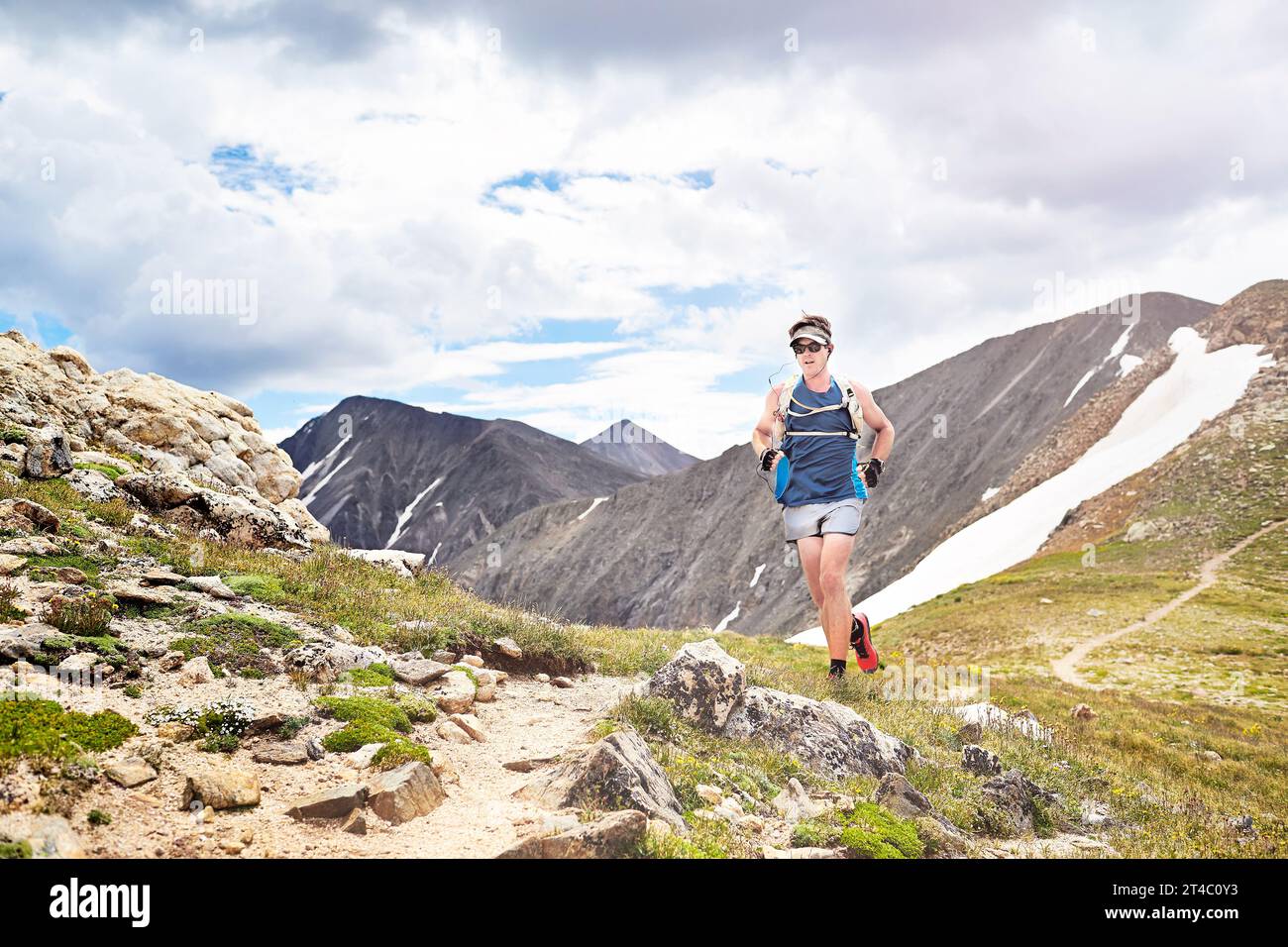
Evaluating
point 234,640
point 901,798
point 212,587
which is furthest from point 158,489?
point 901,798

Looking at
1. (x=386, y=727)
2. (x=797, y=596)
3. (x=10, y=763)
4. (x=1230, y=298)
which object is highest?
(x=1230, y=298)

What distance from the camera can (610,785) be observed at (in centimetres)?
525

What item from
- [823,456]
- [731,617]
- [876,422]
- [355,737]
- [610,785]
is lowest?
[731,617]

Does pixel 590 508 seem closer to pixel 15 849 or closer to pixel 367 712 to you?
pixel 367 712

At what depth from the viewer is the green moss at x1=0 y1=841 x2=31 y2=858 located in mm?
3449

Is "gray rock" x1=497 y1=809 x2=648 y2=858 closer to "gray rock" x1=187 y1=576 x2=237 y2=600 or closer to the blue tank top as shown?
the blue tank top

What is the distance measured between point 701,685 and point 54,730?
5.67 m

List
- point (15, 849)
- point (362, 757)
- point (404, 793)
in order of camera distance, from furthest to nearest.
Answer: point (362, 757) → point (404, 793) → point (15, 849)

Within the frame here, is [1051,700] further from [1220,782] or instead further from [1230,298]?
[1230,298]

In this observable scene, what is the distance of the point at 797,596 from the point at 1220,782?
63262 mm

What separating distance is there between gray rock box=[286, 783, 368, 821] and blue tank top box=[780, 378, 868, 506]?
4.76 meters

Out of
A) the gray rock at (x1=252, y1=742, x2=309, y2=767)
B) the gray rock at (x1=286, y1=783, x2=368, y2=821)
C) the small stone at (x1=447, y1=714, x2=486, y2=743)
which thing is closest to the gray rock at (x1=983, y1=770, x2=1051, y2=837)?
the small stone at (x1=447, y1=714, x2=486, y2=743)
